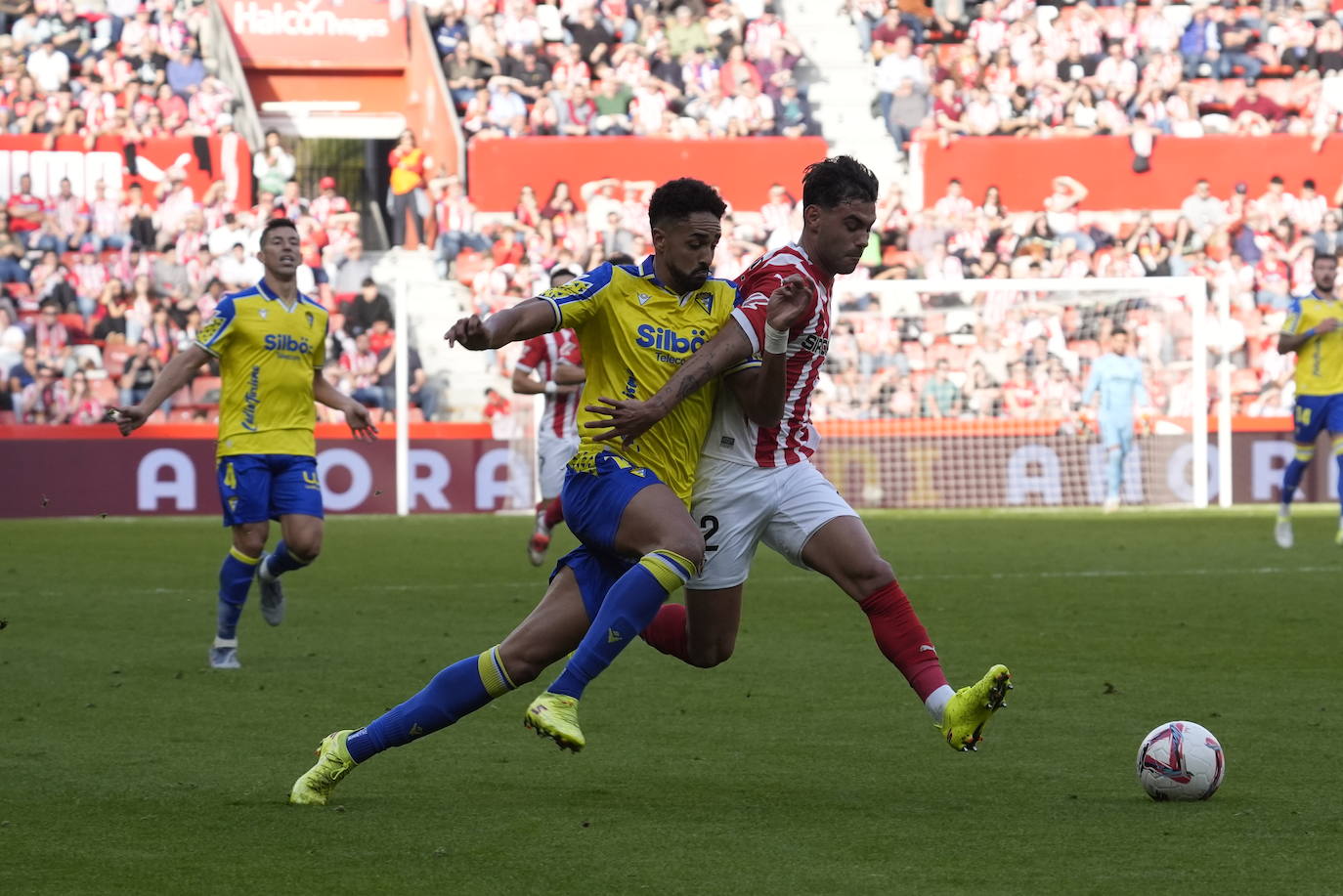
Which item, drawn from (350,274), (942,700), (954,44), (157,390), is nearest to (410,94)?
(350,274)

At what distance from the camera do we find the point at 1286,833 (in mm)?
5191

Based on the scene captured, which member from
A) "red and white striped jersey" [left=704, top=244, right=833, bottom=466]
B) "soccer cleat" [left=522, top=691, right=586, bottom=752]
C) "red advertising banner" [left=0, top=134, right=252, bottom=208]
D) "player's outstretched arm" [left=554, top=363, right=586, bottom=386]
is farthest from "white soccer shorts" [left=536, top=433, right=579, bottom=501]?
"red advertising banner" [left=0, top=134, right=252, bottom=208]

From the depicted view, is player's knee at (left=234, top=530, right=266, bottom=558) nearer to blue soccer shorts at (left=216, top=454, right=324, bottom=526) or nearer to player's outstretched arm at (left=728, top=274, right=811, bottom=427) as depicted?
blue soccer shorts at (left=216, top=454, right=324, bottom=526)

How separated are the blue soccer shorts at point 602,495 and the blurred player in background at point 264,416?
12.7ft

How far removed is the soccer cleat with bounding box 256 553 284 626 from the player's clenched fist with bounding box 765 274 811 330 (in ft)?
18.5

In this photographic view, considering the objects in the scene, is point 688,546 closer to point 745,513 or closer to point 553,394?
point 745,513

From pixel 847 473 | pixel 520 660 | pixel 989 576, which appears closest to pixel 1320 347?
pixel 989 576

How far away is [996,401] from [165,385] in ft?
49.4

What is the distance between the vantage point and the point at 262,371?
987 cm

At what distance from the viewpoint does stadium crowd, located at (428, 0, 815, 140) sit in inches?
1074

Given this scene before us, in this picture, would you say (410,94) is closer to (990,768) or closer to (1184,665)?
(1184,665)

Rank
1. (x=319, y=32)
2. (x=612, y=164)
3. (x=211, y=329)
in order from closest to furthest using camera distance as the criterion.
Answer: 1. (x=211, y=329)
2. (x=612, y=164)
3. (x=319, y=32)

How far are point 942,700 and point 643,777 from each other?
1044 millimetres

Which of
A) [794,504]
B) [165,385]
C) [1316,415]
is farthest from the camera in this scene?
[1316,415]
